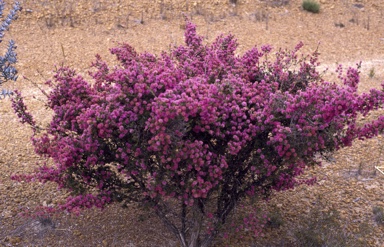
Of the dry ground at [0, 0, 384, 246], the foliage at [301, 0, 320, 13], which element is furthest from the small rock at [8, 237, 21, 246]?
the foliage at [301, 0, 320, 13]

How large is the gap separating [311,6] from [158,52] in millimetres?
6027

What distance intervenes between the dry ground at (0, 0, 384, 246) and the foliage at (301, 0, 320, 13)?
19cm

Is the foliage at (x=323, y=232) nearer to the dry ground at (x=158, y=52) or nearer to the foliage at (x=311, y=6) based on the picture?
the dry ground at (x=158, y=52)

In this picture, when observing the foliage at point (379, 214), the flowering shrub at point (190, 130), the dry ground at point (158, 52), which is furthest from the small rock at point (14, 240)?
the foliage at point (379, 214)

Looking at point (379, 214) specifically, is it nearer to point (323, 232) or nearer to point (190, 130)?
point (323, 232)

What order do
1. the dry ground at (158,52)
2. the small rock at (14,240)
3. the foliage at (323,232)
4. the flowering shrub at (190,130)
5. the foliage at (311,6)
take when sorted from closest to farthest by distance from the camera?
the flowering shrub at (190,130)
the foliage at (323,232)
the small rock at (14,240)
the dry ground at (158,52)
the foliage at (311,6)

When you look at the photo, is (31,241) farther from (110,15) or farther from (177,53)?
(110,15)

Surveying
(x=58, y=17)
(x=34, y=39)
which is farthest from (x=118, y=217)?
(x=58, y=17)

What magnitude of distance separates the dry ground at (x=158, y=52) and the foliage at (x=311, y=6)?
193mm

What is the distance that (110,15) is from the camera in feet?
37.8

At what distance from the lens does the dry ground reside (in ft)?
14.5

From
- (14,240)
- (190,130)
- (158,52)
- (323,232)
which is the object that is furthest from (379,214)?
(158,52)

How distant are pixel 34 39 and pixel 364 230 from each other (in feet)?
29.3

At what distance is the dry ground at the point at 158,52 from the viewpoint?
4414 mm
